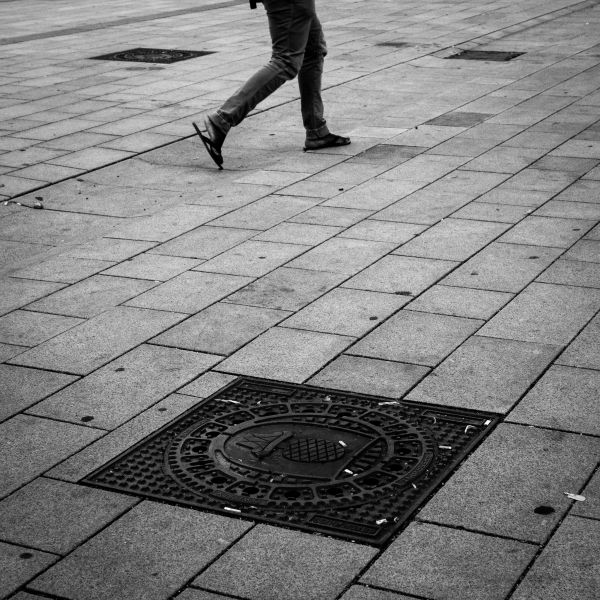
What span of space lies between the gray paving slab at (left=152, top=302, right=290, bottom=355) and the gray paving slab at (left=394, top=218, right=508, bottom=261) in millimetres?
Result: 1237

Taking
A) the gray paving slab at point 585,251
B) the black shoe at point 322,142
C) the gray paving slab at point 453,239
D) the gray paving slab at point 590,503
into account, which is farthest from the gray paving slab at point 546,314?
the black shoe at point 322,142

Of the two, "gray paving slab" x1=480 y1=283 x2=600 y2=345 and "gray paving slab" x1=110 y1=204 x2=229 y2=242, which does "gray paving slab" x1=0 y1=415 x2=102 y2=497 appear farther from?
"gray paving slab" x1=110 y1=204 x2=229 y2=242

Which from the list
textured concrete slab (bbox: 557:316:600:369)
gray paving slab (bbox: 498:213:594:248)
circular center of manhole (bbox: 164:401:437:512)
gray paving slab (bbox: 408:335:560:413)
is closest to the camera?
circular center of manhole (bbox: 164:401:437:512)

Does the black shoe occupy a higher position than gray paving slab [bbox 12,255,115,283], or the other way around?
gray paving slab [bbox 12,255,115,283]

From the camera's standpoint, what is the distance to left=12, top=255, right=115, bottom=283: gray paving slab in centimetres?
632

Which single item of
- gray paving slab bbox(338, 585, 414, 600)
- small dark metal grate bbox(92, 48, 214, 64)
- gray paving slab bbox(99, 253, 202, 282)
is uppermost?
small dark metal grate bbox(92, 48, 214, 64)

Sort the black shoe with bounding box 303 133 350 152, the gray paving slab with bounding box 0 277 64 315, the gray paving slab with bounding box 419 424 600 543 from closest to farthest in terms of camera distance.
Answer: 1. the gray paving slab with bounding box 419 424 600 543
2. the gray paving slab with bounding box 0 277 64 315
3. the black shoe with bounding box 303 133 350 152

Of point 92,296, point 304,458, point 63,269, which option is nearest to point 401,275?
point 92,296

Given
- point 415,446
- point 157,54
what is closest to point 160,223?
point 415,446

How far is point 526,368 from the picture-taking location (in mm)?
4855

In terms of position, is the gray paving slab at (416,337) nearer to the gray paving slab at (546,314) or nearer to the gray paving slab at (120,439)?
the gray paving slab at (546,314)

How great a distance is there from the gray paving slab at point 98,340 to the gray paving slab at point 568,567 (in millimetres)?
2399

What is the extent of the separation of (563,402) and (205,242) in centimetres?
298

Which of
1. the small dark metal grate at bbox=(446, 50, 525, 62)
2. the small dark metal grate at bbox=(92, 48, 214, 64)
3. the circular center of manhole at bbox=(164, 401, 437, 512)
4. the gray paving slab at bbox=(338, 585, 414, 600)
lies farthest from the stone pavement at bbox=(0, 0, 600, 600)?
the small dark metal grate at bbox=(92, 48, 214, 64)
